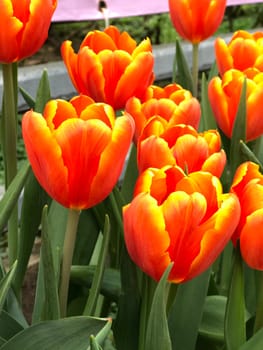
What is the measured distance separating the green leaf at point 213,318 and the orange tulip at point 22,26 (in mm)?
Result: 359

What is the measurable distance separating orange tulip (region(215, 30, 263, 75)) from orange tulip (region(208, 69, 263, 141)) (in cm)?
7

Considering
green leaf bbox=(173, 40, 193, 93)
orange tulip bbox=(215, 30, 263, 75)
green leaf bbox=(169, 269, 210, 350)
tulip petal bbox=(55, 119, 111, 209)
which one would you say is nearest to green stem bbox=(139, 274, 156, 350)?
green leaf bbox=(169, 269, 210, 350)

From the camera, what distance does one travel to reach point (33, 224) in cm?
94

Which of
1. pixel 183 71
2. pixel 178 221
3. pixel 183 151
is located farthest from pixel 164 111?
pixel 183 71

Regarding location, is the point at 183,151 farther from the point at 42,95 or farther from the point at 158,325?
the point at 42,95

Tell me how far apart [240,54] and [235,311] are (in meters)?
0.40

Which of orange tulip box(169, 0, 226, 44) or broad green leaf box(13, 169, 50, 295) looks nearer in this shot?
broad green leaf box(13, 169, 50, 295)

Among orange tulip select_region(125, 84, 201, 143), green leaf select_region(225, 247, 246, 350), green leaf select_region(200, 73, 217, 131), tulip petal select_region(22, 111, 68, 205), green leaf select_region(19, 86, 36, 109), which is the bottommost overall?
green leaf select_region(200, 73, 217, 131)

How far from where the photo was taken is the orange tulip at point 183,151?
2.26ft

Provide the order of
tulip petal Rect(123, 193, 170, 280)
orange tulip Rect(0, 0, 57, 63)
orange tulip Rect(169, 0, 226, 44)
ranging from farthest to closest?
1. orange tulip Rect(169, 0, 226, 44)
2. orange tulip Rect(0, 0, 57, 63)
3. tulip petal Rect(123, 193, 170, 280)

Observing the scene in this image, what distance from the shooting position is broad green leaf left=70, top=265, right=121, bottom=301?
0.90 m

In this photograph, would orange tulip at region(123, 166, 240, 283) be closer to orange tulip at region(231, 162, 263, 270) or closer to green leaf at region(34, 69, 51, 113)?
orange tulip at region(231, 162, 263, 270)

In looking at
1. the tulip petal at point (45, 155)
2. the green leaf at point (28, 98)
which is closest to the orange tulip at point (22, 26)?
the green leaf at point (28, 98)

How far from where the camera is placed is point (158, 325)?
26.0 inches
